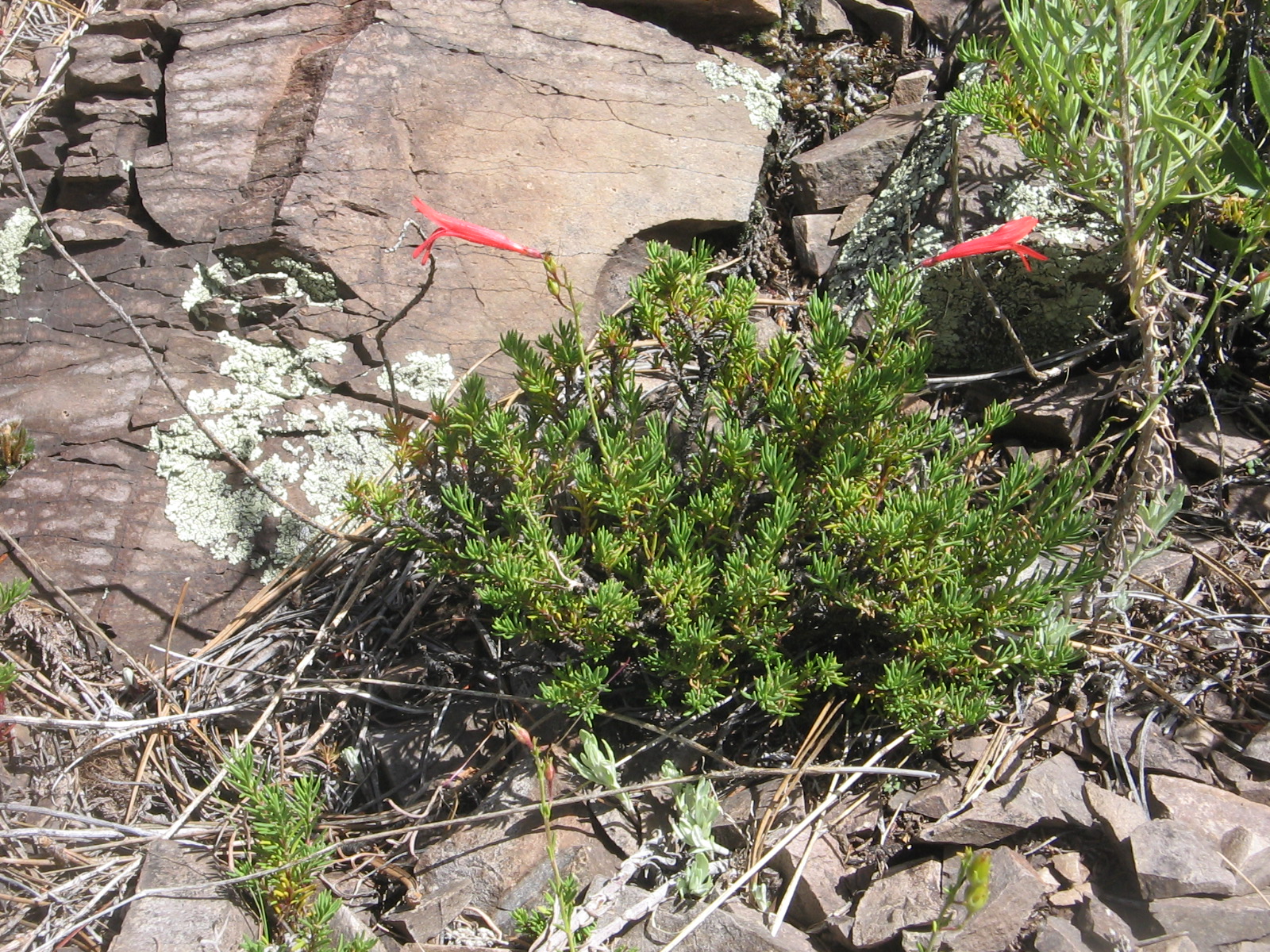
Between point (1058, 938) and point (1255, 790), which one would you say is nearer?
point (1058, 938)

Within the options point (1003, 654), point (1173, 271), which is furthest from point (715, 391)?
point (1173, 271)

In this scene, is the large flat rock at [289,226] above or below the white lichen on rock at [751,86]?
below

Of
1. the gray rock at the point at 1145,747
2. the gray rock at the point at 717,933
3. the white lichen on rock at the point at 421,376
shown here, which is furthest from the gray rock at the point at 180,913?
the gray rock at the point at 1145,747

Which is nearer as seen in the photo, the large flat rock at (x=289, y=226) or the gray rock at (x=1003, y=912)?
the gray rock at (x=1003, y=912)

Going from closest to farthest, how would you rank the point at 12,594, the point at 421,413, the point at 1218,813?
the point at 1218,813 → the point at 12,594 → the point at 421,413

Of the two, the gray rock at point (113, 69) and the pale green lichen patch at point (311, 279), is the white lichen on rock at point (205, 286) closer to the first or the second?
the pale green lichen patch at point (311, 279)

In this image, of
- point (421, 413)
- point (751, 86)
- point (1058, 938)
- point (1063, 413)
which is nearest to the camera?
point (1058, 938)

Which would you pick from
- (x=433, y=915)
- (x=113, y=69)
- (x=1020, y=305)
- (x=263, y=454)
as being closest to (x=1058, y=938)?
(x=433, y=915)

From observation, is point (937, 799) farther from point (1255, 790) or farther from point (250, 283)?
point (250, 283)
